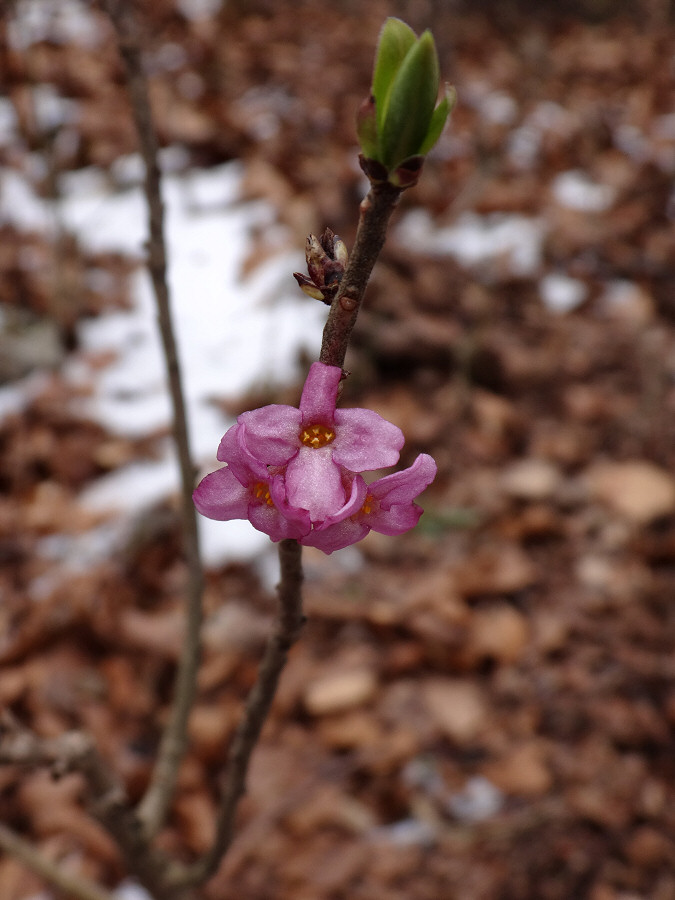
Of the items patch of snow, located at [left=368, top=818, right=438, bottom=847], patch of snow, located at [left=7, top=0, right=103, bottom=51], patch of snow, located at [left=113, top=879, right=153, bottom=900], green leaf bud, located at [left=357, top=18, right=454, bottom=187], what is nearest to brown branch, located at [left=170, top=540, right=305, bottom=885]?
green leaf bud, located at [left=357, top=18, right=454, bottom=187]

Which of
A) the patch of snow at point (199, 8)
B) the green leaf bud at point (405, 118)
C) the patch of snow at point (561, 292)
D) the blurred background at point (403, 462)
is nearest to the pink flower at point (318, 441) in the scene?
the green leaf bud at point (405, 118)

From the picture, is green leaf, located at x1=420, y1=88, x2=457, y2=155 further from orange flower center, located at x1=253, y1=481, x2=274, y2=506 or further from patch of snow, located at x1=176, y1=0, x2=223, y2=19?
patch of snow, located at x1=176, y1=0, x2=223, y2=19

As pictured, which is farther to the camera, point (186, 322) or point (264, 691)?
point (186, 322)

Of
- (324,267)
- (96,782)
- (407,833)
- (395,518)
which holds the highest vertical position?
(324,267)

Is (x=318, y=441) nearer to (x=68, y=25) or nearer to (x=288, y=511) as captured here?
(x=288, y=511)

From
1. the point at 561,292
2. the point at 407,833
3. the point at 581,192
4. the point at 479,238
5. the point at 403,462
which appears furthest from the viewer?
the point at 581,192

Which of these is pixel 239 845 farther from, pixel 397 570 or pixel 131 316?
pixel 131 316

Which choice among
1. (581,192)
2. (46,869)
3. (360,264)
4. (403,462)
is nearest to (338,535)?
(360,264)
